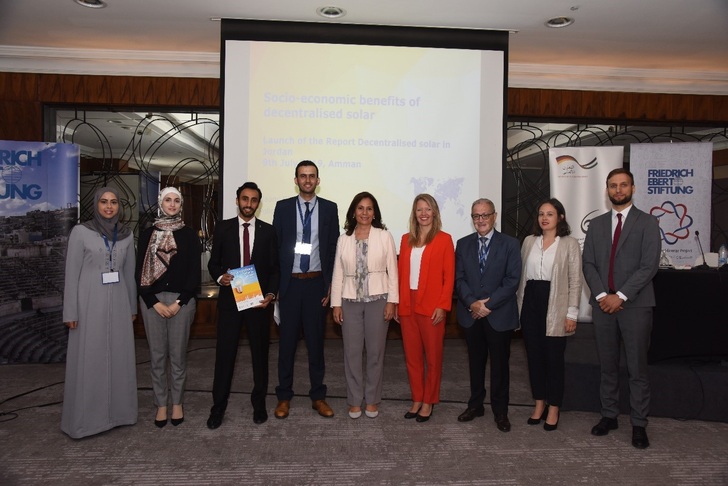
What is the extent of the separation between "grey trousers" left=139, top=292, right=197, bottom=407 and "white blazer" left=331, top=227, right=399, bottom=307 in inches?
39.2

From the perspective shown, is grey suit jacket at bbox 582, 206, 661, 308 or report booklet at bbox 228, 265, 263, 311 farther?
report booklet at bbox 228, 265, 263, 311

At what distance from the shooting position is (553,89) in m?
6.44

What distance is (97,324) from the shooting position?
10.9ft

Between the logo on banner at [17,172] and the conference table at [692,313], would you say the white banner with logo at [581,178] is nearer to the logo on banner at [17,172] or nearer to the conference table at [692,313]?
the conference table at [692,313]

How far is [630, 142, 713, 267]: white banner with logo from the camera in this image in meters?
5.91

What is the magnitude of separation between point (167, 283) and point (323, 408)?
1387mm

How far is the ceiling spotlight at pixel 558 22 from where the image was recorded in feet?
16.5

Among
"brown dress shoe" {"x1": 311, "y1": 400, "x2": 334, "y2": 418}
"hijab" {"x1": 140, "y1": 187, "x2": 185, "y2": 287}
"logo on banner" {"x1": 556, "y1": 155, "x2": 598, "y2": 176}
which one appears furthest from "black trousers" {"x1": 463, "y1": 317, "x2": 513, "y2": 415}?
"logo on banner" {"x1": 556, "y1": 155, "x2": 598, "y2": 176}

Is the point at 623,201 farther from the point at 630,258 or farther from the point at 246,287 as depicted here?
the point at 246,287

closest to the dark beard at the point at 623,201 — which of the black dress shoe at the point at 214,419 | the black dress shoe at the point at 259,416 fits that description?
the black dress shoe at the point at 259,416

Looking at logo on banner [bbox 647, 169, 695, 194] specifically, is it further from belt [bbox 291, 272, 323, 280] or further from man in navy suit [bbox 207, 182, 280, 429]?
man in navy suit [bbox 207, 182, 280, 429]

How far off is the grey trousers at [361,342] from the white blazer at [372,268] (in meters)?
0.08

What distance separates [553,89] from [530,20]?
1.58 metres

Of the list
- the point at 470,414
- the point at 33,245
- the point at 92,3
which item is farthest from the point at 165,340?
the point at 92,3
